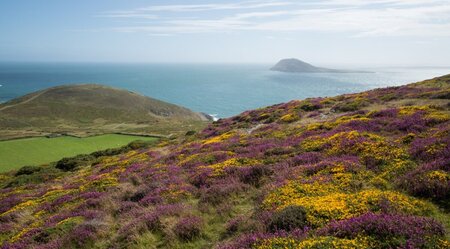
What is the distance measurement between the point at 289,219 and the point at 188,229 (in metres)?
3.49

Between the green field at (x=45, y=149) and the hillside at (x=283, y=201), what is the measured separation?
27876 mm

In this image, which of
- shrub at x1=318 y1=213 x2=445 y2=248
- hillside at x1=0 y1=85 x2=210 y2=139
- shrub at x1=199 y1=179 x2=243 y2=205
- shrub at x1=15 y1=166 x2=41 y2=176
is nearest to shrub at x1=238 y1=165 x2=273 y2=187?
shrub at x1=199 y1=179 x2=243 y2=205

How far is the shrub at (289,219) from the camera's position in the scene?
9.13 metres

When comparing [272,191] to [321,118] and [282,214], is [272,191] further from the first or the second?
[321,118]

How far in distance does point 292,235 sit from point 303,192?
144 inches

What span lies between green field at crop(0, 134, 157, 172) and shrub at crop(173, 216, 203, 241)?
43.4 m

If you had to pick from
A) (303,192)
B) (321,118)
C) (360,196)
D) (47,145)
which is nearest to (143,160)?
(321,118)

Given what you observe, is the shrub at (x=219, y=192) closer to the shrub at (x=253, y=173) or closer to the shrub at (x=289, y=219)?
the shrub at (x=253, y=173)

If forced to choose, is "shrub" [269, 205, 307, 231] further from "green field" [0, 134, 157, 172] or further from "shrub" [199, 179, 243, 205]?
"green field" [0, 134, 157, 172]

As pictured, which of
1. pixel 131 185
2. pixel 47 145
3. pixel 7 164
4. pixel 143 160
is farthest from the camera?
pixel 47 145

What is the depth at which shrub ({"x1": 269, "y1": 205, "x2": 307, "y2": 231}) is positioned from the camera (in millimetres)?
9133

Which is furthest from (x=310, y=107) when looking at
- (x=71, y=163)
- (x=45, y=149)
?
(x=45, y=149)

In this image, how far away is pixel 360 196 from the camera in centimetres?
1043

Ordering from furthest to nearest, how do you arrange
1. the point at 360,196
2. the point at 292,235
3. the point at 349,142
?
the point at 349,142
the point at 360,196
the point at 292,235
